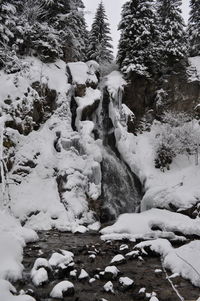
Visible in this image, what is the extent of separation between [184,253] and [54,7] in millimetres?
22257

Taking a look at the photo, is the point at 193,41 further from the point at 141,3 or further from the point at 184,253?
the point at 184,253

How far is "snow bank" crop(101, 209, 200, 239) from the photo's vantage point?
45.6 ft

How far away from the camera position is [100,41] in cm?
2981

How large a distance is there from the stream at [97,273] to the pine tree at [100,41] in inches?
814

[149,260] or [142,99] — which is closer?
[149,260]

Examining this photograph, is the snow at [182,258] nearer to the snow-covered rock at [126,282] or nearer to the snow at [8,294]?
the snow-covered rock at [126,282]

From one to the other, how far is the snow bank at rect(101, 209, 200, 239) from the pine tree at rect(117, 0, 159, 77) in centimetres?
1331

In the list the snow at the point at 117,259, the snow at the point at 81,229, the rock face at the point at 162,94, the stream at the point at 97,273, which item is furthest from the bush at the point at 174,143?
the snow at the point at 117,259

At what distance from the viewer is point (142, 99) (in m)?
26.0

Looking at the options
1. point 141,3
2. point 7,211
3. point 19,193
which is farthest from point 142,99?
point 7,211

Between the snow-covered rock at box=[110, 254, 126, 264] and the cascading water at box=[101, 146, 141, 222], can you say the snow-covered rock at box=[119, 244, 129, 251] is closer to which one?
the snow-covered rock at box=[110, 254, 126, 264]

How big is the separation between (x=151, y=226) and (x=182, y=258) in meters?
5.60

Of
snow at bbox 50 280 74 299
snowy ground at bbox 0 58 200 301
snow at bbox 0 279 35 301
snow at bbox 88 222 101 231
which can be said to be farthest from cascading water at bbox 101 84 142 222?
snow at bbox 0 279 35 301

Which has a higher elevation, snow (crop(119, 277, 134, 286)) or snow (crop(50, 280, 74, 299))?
snow (crop(50, 280, 74, 299))
